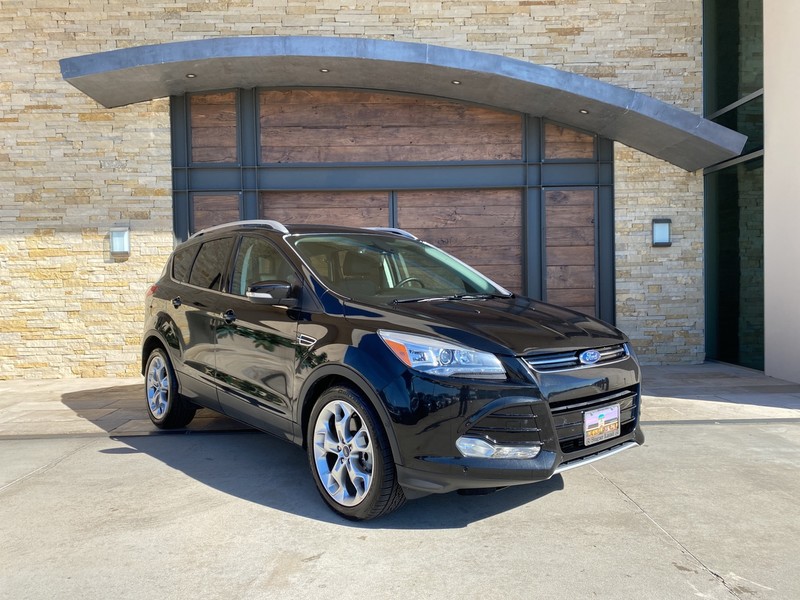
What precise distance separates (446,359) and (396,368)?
266 millimetres

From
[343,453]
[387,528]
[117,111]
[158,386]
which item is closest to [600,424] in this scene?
[387,528]

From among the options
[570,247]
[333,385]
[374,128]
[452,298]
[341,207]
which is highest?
[374,128]

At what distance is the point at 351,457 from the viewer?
350cm

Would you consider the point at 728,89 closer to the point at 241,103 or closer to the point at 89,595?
the point at 241,103

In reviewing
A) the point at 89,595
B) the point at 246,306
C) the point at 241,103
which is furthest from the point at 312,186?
the point at 89,595

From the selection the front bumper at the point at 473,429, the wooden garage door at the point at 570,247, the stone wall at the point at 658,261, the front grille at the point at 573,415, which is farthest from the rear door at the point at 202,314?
the stone wall at the point at 658,261

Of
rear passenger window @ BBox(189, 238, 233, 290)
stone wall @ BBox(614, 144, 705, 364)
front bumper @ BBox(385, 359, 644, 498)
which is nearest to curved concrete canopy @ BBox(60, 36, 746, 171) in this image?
stone wall @ BBox(614, 144, 705, 364)

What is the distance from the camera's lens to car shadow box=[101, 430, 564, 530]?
3.62 meters

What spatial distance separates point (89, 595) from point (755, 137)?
933cm

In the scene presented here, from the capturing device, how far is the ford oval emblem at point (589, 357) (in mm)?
3439

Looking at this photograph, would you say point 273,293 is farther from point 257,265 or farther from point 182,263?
point 182,263

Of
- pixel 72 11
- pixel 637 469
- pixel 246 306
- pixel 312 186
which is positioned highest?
pixel 72 11

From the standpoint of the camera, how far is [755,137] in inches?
338

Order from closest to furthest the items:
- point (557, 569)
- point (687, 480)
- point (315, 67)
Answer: point (557, 569), point (687, 480), point (315, 67)
